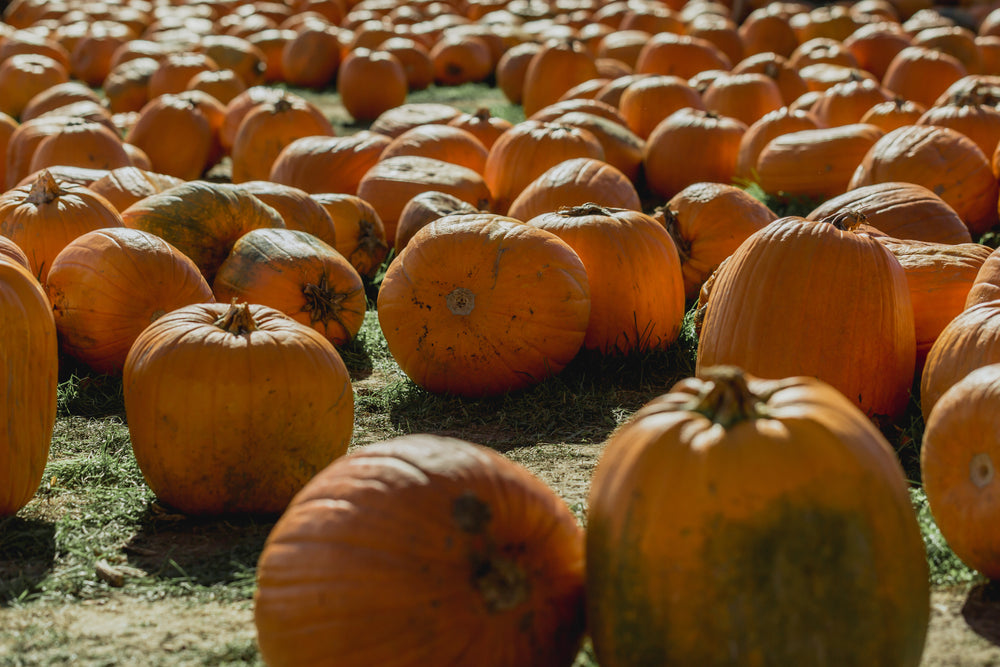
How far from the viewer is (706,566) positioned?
201 cm

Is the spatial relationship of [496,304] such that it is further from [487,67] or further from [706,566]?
[487,67]

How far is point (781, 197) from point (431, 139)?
2120 millimetres

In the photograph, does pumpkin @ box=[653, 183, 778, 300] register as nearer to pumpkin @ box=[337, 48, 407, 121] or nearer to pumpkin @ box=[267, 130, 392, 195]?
pumpkin @ box=[267, 130, 392, 195]

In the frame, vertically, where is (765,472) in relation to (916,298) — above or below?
above

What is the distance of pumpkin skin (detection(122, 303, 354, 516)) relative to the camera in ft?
10.3

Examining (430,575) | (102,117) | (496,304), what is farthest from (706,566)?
(102,117)

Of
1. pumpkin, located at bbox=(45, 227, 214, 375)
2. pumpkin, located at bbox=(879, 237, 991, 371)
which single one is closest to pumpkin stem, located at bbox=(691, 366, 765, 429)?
pumpkin, located at bbox=(879, 237, 991, 371)

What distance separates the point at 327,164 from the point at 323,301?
2135 millimetres

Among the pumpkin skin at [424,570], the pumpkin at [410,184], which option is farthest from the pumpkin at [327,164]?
the pumpkin skin at [424,570]

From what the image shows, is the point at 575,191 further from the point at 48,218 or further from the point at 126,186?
the point at 48,218

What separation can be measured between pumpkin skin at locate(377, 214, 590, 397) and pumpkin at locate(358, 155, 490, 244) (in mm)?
1740

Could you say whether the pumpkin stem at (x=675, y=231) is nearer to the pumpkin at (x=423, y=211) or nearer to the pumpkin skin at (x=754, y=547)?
the pumpkin at (x=423, y=211)

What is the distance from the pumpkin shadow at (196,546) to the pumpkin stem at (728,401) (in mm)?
1330

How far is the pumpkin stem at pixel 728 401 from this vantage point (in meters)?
2.12
